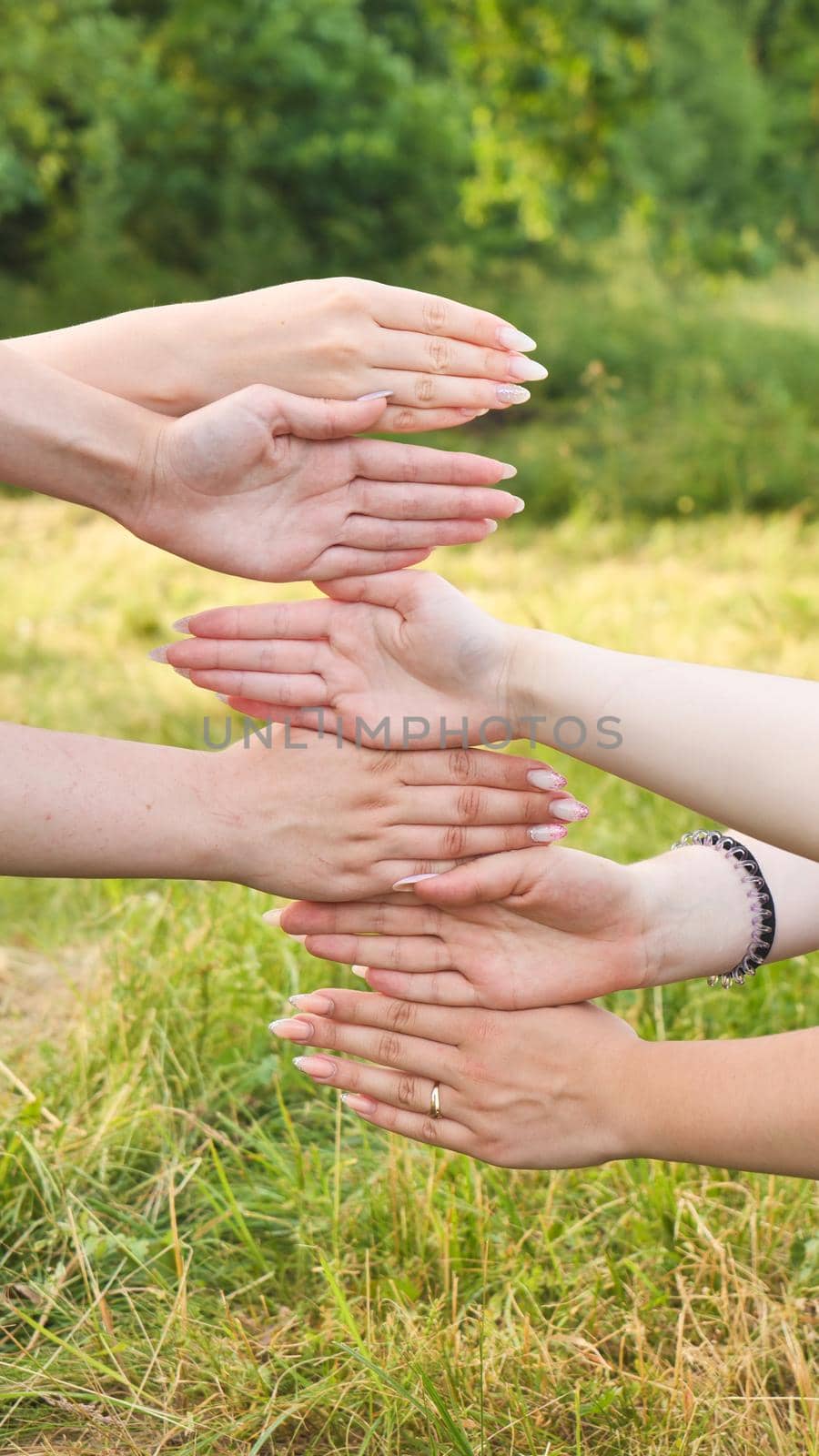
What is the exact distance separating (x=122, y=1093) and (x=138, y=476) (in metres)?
0.91

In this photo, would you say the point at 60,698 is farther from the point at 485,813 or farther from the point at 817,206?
the point at 817,206

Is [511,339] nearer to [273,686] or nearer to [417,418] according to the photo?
[417,418]

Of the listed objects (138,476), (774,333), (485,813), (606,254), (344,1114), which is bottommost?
(344,1114)

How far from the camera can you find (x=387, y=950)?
6.18ft

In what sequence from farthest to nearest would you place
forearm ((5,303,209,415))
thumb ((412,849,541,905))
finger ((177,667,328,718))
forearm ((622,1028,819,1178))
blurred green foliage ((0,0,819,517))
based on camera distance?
blurred green foliage ((0,0,819,517)), forearm ((5,303,209,415)), finger ((177,667,328,718)), thumb ((412,849,541,905)), forearm ((622,1028,819,1178))

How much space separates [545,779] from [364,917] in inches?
13.3

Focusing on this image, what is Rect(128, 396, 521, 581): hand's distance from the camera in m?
1.84

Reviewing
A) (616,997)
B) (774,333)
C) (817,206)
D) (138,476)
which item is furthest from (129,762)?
(817,206)

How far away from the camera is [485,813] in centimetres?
185

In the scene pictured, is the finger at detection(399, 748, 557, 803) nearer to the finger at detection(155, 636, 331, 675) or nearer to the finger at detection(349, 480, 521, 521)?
Answer: the finger at detection(155, 636, 331, 675)

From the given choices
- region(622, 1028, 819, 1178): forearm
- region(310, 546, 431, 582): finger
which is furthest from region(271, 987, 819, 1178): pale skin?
region(310, 546, 431, 582): finger

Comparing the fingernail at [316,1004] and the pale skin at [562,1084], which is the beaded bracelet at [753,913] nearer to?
the pale skin at [562,1084]

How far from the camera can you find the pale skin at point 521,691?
1.56 m

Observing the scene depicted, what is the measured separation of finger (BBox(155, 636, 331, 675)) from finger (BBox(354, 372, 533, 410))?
39cm
